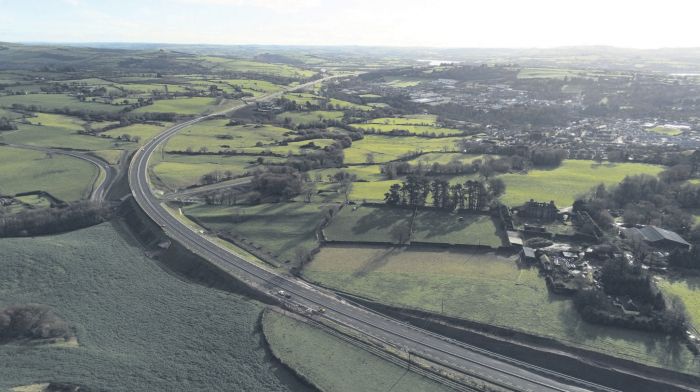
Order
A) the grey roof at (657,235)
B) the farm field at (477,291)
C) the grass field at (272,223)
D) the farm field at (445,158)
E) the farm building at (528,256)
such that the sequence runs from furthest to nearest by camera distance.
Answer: the farm field at (445,158), the grass field at (272,223), the grey roof at (657,235), the farm building at (528,256), the farm field at (477,291)

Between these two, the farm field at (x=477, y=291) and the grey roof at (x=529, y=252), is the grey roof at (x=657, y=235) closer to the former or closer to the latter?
the grey roof at (x=529, y=252)

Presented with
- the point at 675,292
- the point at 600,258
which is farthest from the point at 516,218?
the point at 675,292

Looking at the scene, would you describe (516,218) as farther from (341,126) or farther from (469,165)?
(341,126)

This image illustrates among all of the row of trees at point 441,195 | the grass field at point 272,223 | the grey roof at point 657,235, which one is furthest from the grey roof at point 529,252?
the grass field at point 272,223

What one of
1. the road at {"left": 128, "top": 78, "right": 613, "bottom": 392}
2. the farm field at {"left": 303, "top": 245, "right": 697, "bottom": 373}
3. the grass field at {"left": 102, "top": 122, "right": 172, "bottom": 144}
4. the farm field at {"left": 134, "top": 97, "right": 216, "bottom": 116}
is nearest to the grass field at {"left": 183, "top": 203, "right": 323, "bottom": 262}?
the road at {"left": 128, "top": 78, "right": 613, "bottom": 392}

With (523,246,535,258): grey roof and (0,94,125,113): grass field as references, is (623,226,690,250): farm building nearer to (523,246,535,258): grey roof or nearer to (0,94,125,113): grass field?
(523,246,535,258): grey roof
